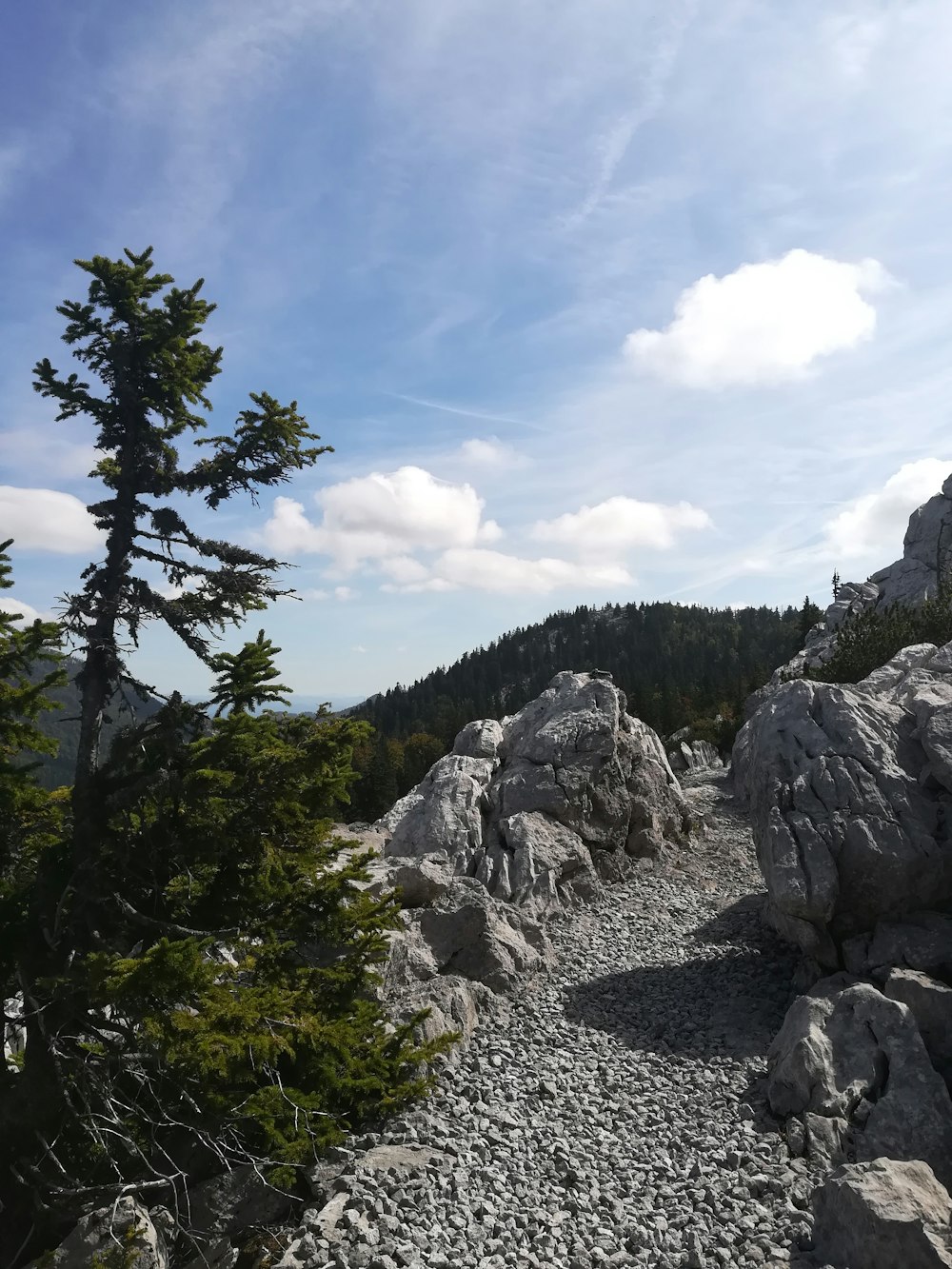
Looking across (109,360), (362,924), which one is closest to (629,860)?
(362,924)

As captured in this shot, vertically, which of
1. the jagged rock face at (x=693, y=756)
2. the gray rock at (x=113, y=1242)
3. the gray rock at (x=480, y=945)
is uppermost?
the jagged rock face at (x=693, y=756)

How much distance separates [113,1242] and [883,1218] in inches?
383

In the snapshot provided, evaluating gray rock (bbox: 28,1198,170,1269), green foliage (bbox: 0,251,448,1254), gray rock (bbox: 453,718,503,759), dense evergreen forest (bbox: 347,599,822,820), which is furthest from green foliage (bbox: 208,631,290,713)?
dense evergreen forest (bbox: 347,599,822,820)

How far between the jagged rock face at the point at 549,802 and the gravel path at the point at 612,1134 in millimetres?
4692

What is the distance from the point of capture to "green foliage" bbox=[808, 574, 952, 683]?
40.6 m

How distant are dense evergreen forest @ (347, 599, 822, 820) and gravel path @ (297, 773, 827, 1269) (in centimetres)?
4481

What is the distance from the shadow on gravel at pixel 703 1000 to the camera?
16219 millimetres

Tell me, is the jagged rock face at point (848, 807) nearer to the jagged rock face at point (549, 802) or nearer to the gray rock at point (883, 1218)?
the gray rock at point (883, 1218)

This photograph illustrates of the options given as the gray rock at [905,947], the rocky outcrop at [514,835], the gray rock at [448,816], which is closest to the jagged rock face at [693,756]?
the rocky outcrop at [514,835]

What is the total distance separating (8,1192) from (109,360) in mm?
14403

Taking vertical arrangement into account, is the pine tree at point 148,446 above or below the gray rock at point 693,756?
above

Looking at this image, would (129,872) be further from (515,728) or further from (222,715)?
(515,728)

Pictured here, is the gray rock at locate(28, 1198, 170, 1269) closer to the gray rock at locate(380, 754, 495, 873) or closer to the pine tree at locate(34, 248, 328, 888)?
the pine tree at locate(34, 248, 328, 888)

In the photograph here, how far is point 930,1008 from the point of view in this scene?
45.5 ft
